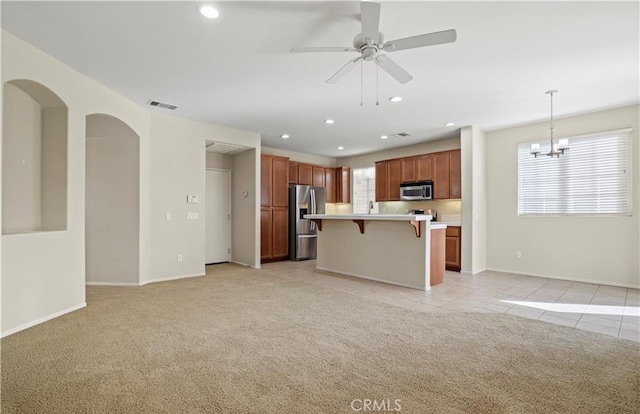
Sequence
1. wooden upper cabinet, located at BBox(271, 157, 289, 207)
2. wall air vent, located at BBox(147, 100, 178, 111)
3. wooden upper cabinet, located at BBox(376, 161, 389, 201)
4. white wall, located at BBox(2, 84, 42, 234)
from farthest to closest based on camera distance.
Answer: wooden upper cabinet, located at BBox(376, 161, 389, 201) < wooden upper cabinet, located at BBox(271, 157, 289, 207) < wall air vent, located at BBox(147, 100, 178, 111) < white wall, located at BBox(2, 84, 42, 234)

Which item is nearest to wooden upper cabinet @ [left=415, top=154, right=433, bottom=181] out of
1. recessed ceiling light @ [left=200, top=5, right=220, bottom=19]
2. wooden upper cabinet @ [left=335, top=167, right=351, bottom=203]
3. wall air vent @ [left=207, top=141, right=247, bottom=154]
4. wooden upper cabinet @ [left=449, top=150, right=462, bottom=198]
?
wooden upper cabinet @ [left=449, top=150, right=462, bottom=198]

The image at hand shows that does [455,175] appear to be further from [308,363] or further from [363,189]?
[308,363]

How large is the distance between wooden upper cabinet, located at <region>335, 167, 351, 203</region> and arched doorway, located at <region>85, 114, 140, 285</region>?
16.9ft

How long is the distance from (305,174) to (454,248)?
389cm

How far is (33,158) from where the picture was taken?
332 centimetres

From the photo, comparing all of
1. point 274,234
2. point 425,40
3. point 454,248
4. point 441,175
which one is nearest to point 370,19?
point 425,40

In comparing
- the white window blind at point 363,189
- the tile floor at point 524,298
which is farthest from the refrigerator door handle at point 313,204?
the tile floor at point 524,298

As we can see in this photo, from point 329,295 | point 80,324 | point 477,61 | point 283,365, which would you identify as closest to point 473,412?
point 283,365

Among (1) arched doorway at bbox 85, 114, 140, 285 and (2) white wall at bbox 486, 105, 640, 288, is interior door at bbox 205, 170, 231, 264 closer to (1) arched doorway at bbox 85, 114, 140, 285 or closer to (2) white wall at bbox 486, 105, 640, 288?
(1) arched doorway at bbox 85, 114, 140, 285

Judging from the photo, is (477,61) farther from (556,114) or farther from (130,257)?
(130,257)

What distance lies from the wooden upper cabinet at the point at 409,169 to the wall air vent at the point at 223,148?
11.6 ft

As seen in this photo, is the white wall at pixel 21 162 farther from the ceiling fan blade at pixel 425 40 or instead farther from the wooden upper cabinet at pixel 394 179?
the wooden upper cabinet at pixel 394 179

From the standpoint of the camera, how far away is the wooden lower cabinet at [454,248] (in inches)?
230

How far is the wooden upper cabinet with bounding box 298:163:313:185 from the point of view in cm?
777
